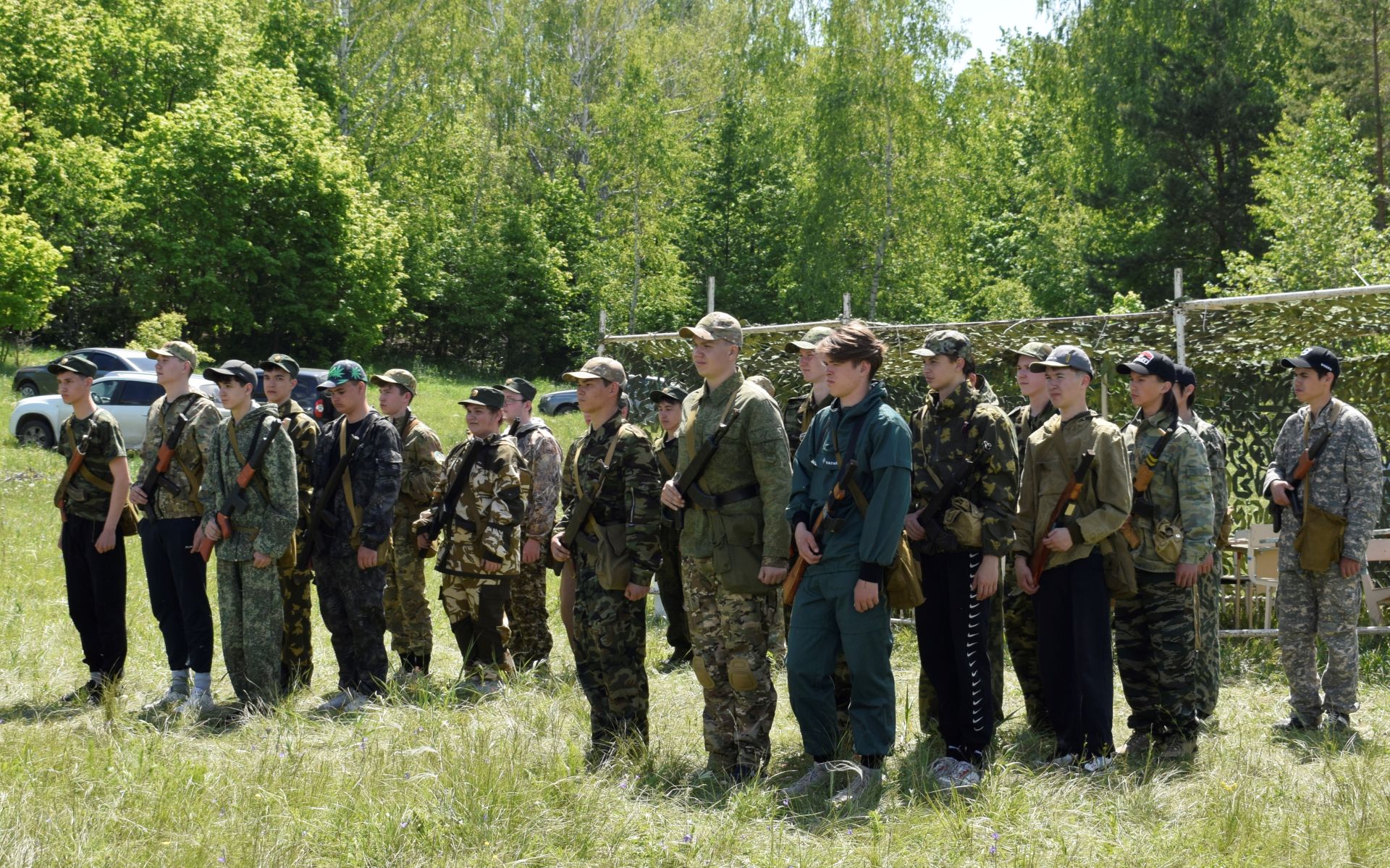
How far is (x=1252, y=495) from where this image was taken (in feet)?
26.2

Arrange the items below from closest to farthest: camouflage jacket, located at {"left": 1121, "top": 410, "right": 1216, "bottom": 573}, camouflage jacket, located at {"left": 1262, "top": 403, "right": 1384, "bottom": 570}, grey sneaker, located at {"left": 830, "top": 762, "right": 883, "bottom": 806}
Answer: grey sneaker, located at {"left": 830, "top": 762, "right": 883, "bottom": 806}, camouflage jacket, located at {"left": 1121, "top": 410, "right": 1216, "bottom": 573}, camouflage jacket, located at {"left": 1262, "top": 403, "right": 1384, "bottom": 570}

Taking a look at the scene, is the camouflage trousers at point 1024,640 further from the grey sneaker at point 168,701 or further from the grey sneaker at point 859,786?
the grey sneaker at point 168,701

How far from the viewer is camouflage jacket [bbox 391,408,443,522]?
782cm

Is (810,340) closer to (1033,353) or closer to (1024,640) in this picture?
(1033,353)

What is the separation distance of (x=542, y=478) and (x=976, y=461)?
10.8ft

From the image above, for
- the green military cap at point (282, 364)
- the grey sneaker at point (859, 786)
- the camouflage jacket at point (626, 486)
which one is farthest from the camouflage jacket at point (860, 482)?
the green military cap at point (282, 364)

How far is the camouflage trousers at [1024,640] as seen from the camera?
6410 millimetres

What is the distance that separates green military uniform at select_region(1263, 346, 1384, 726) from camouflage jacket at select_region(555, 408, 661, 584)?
340 centimetres

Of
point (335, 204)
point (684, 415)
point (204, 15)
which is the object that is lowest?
point (684, 415)

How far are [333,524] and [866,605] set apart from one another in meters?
3.46

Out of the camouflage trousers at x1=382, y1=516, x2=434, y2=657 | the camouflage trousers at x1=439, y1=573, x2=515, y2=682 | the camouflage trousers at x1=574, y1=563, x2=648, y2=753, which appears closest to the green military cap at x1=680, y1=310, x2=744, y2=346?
the camouflage trousers at x1=574, y1=563, x2=648, y2=753

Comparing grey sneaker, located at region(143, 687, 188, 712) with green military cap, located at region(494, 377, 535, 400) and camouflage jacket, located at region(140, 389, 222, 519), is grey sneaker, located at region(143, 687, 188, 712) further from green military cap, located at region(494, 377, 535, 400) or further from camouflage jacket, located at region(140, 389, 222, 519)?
green military cap, located at region(494, 377, 535, 400)

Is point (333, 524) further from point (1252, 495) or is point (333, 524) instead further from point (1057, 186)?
point (1057, 186)

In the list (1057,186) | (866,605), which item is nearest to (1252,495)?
(866,605)
